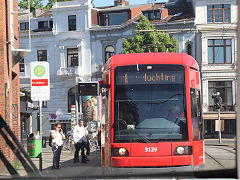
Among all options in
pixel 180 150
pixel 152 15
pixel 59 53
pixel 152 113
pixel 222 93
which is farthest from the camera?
pixel 152 15

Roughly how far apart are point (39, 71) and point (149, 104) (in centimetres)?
315

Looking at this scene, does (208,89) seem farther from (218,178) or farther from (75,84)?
(218,178)

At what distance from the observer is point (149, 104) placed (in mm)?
10555

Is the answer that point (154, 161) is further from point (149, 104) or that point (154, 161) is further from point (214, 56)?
point (214, 56)

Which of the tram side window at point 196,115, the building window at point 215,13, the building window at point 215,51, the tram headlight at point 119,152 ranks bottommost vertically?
the tram headlight at point 119,152

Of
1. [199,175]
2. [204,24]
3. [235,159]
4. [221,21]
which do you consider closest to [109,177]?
[199,175]

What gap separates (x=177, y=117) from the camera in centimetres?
1053

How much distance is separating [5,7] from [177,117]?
5.69m

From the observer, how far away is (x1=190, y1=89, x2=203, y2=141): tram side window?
35.4ft

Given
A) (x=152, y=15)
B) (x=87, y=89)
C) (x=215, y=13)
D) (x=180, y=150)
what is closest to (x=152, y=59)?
(x=180, y=150)

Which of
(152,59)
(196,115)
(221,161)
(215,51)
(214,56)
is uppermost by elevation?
(215,51)

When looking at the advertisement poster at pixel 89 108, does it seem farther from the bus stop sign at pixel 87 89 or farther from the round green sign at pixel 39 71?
the round green sign at pixel 39 71

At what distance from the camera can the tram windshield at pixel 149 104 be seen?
34.1ft

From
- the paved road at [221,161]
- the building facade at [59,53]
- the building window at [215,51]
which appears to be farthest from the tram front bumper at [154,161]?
the building window at [215,51]
